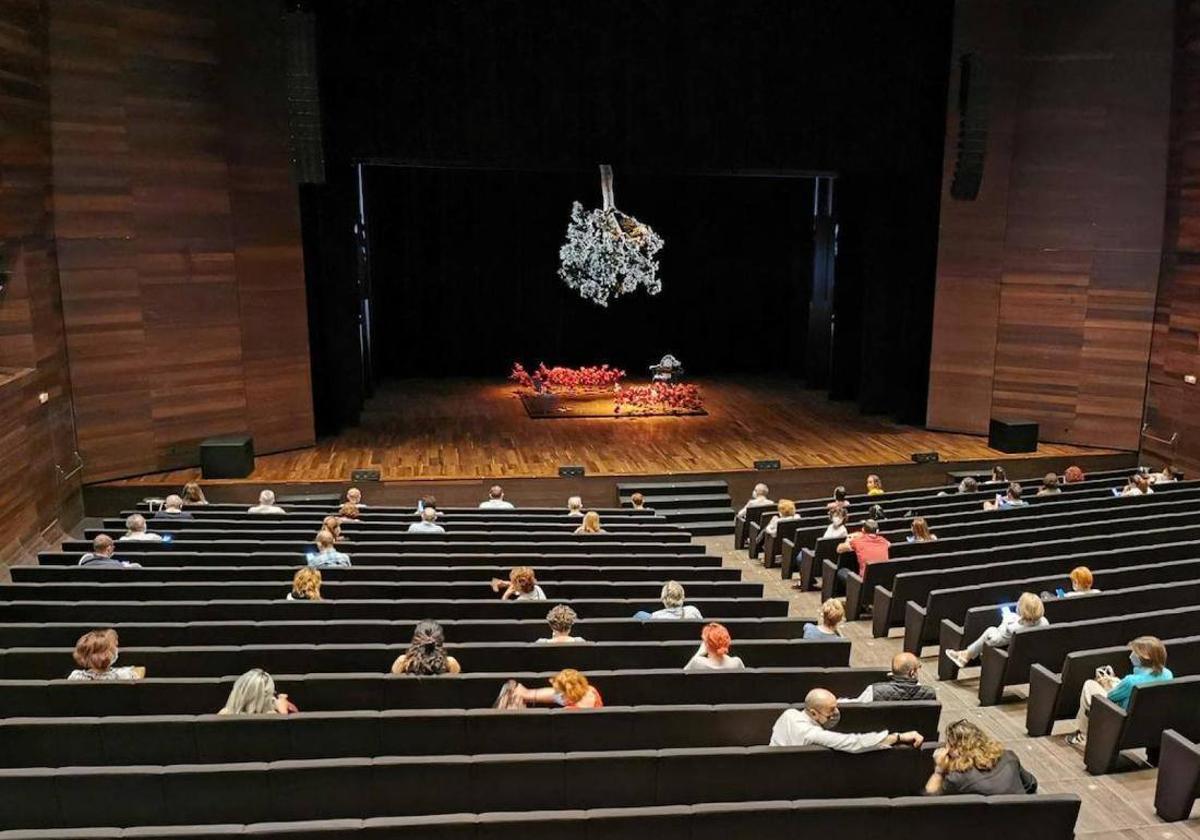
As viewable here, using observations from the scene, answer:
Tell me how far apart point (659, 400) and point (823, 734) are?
1375 cm

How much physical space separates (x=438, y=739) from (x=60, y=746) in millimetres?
1740

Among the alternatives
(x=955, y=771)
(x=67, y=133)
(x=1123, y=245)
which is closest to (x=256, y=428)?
(x=67, y=133)

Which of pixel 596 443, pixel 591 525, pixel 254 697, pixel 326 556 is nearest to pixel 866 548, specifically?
pixel 591 525

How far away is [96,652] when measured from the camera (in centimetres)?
491

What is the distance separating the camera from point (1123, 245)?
14562mm

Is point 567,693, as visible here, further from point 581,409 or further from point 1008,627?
point 581,409

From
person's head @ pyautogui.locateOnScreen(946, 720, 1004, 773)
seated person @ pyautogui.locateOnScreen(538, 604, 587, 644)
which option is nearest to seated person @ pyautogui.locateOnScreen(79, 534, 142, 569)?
seated person @ pyautogui.locateOnScreen(538, 604, 587, 644)

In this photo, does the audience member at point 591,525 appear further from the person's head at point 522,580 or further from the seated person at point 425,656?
the seated person at point 425,656

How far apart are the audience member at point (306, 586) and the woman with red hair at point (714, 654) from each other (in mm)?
2768

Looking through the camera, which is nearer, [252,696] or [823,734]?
[823,734]

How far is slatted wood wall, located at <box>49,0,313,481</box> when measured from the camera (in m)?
12.3

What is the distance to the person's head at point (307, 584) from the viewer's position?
6496 mm

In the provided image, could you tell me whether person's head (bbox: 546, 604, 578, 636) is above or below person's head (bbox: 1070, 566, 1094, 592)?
above

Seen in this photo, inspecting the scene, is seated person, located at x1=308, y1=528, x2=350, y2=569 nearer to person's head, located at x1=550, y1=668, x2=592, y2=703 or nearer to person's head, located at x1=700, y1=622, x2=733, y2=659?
person's head, located at x1=550, y1=668, x2=592, y2=703
